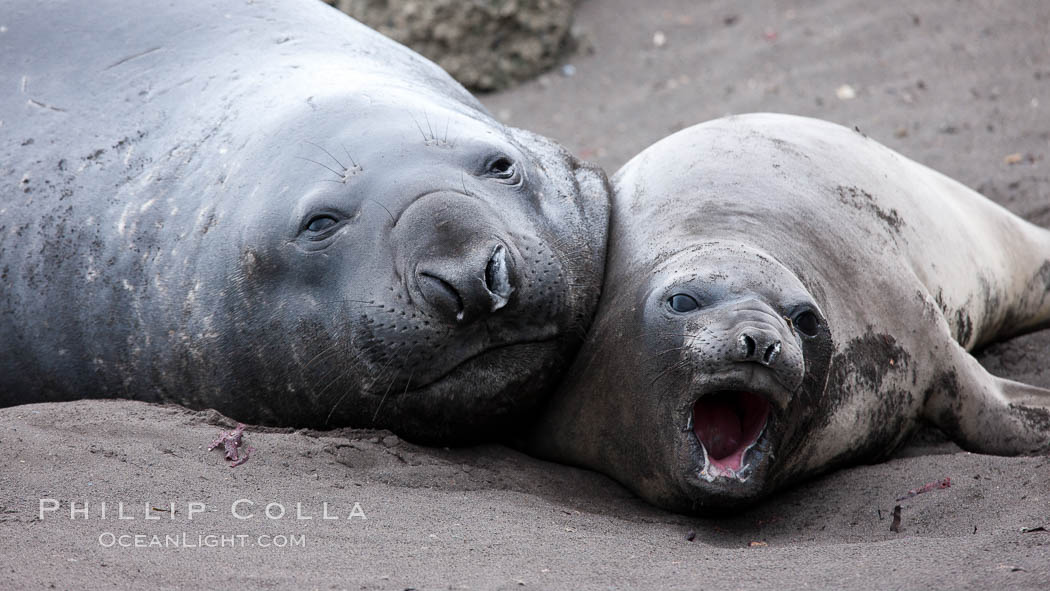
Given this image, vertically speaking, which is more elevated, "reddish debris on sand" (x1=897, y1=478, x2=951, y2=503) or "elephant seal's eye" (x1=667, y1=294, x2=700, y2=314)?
"elephant seal's eye" (x1=667, y1=294, x2=700, y2=314)

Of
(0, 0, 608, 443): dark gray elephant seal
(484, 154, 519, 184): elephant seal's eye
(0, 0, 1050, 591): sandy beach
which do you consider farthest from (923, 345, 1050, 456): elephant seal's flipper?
(484, 154, 519, 184): elephant seal's eye

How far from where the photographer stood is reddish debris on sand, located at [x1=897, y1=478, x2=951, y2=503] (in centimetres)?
383

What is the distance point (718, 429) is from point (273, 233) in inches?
63.7

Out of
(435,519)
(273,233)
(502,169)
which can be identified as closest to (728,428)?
(435,519)

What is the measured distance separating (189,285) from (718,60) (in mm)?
6353

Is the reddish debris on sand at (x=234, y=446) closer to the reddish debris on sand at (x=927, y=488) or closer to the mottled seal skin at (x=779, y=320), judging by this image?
the mottled seal skin at (x=779, y=320)

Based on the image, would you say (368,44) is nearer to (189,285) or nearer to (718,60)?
(189,285)

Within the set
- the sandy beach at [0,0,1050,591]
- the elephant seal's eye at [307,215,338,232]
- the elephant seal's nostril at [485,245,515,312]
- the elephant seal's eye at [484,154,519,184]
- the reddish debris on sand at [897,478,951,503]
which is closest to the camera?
the sandy beach at [0,0,1050,591]

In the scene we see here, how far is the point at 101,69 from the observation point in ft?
16.3

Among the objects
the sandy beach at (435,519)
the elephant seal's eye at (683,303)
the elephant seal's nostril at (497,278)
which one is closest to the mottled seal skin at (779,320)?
the elephant seal's eye at (683,303)

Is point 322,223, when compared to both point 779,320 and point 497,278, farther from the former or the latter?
point 779,320

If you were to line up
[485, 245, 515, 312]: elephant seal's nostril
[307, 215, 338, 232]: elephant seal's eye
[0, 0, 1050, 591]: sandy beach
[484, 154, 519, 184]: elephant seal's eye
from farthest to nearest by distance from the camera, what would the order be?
1. [484, 154, 519, 184]: elephant seal's eye
2. [307, 215, 338, 232]: elephant seal's eye
3. [485, 245, 515, 312]: elephant seal's nostril
4. [0, 0, 1050, 591]: sandy beach

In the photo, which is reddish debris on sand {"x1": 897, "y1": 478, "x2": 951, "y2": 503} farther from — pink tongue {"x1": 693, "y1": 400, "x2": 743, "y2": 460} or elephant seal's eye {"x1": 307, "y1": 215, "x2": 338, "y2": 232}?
elephant seal's eye {"x1": 307, "y1": 215, "x2": 338, "y2": 232}

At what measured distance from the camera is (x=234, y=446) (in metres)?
3.86
